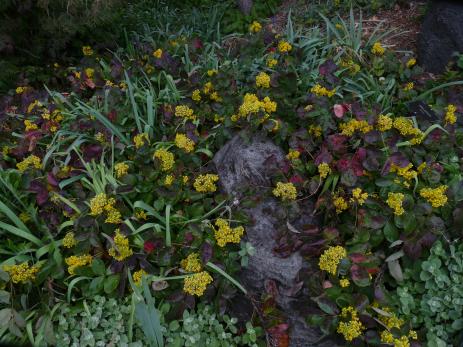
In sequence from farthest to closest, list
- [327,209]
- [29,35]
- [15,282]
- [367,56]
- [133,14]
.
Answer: [133,14], [29,35], [367,56], [327,209], [15,282]

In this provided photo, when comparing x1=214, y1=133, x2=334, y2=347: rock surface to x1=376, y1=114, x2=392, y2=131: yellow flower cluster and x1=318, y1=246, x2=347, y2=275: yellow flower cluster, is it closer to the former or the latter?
x1=318, y1=246, x2=347, y2=275: yellow flower cluster

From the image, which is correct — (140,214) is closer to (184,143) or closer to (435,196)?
(184,143)

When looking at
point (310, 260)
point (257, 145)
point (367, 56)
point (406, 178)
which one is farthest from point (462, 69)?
point (310, 260)

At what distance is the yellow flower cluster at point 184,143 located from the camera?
2225 mm

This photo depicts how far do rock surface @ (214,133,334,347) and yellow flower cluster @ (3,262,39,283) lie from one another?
37.7 inches

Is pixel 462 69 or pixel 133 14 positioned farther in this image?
pixel 133 14

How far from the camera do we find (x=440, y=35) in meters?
2.71

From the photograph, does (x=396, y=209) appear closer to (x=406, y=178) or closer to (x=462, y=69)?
(x=406, y=178)

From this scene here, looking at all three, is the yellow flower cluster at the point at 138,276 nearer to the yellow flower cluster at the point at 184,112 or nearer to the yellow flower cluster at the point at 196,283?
the yellow flower cluster at the point at 196,283

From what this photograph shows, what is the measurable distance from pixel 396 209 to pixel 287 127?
0.70 meters

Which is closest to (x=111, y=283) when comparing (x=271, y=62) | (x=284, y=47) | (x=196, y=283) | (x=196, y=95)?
(x=196, y=283)

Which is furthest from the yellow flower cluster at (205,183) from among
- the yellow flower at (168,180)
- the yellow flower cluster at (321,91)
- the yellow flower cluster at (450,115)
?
the yellow flower cluster at (450,115)

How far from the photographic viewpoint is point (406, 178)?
80.8 inches

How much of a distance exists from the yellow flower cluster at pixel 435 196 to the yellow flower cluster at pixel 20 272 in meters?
1.81
